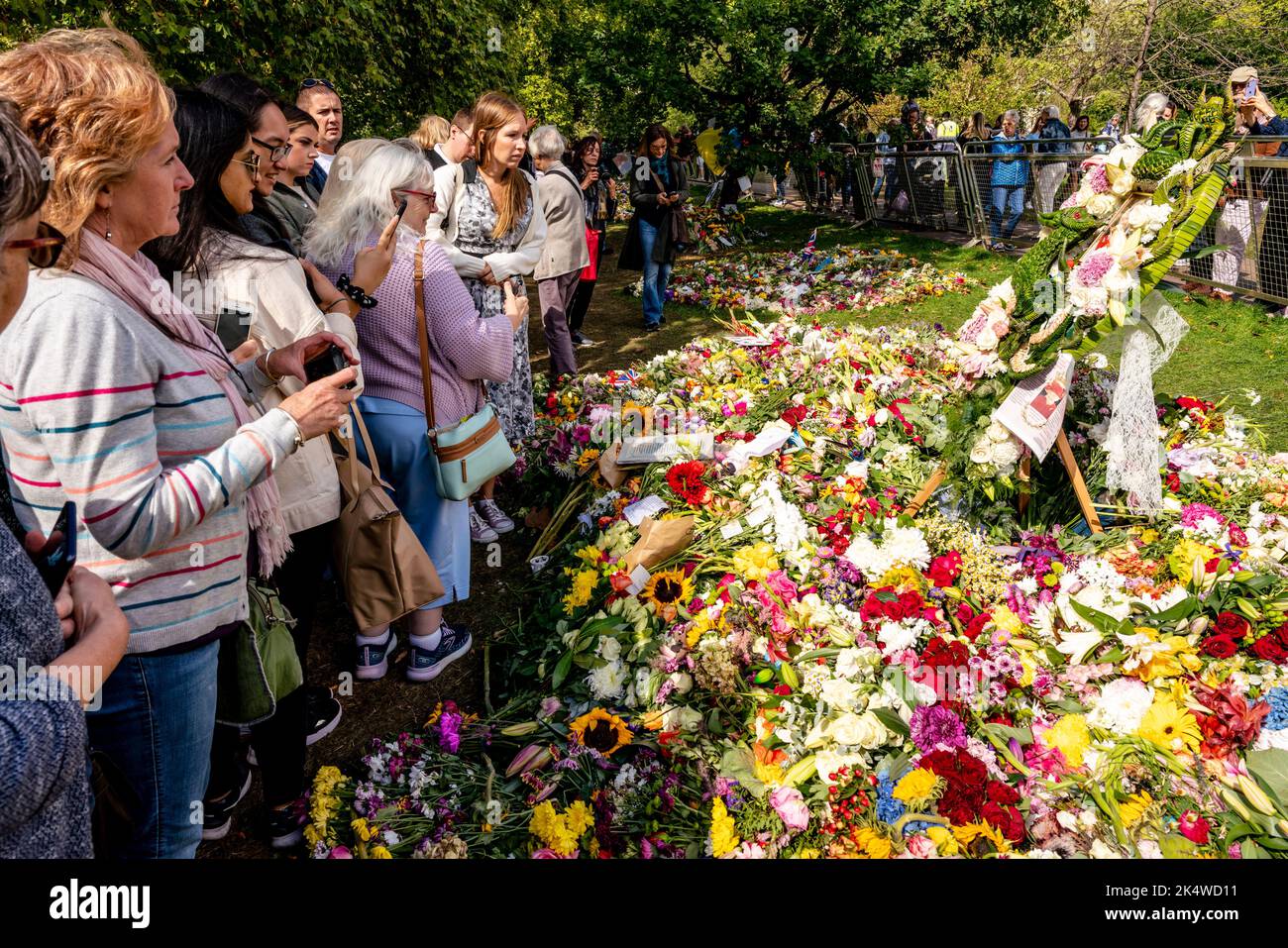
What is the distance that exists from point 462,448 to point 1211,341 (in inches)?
255

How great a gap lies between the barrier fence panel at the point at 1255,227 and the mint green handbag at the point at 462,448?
21.7ft

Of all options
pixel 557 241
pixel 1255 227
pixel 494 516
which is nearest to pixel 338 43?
pixel 557 241

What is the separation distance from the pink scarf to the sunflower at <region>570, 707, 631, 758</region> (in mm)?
1243

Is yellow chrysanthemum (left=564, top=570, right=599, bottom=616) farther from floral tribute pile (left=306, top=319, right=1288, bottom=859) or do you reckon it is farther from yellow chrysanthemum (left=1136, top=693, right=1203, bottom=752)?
yellow chrysanthemum (left=1136, top=693, right=1203, bottom=752)

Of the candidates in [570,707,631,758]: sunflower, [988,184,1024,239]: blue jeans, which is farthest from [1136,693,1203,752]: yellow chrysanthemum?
[988,184,1024,239]: blue jeans

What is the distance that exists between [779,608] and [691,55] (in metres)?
12.9

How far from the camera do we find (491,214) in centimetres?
425

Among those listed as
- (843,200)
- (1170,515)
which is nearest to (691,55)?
(843,200)

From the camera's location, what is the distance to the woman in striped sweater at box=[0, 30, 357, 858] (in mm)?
1479

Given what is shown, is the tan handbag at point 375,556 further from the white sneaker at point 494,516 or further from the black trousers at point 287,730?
the white sneaker at point 494,516

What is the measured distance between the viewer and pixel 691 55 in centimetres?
1366

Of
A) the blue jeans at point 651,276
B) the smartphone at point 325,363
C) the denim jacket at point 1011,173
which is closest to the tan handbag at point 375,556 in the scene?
the smartphone at point 325,363

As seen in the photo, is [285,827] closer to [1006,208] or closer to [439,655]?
[439,655]
